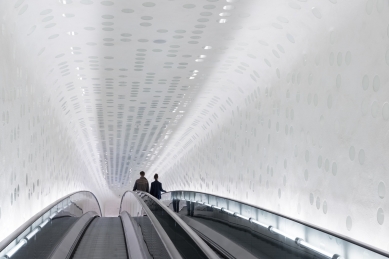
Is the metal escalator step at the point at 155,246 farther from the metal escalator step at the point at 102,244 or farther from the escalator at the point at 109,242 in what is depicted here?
the metal escalator step at the point at 102,244

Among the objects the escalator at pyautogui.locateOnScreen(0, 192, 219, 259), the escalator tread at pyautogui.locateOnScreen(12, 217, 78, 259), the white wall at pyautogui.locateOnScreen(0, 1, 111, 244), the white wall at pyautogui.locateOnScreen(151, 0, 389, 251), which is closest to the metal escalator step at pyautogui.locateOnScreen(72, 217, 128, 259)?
the escalator at pyautogui.locateOnScreen(0, 192, 219, 259)

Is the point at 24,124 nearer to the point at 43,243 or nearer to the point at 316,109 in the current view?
the point at 43,243

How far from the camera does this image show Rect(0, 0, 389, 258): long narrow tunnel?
308 inches

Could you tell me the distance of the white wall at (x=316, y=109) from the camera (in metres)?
7.41

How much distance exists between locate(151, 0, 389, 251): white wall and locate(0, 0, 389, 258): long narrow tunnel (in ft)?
0.10

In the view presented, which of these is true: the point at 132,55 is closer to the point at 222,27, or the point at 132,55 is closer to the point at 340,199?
the point at 222,27

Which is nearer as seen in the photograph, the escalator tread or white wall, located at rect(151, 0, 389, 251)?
the escalator tread

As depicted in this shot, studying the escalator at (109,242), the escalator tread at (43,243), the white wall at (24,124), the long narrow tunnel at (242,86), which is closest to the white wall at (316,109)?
the long narrow tunnel at (242,86)

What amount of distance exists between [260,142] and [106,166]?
30723 millimetres

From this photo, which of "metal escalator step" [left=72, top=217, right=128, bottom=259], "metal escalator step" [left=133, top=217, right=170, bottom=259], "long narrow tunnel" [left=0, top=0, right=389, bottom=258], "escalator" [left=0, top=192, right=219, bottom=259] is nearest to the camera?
"escalator" [left=0, top=192, right=219, bottom=259]

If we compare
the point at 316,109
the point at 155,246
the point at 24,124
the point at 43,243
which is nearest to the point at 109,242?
the point at 24,124

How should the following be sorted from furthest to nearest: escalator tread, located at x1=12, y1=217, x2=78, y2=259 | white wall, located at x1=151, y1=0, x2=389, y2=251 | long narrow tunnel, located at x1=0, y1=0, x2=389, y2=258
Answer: long narrow tunnel, located at x1=0, y1=0, x2=389, y2=258 < white wall, located at x1=151, y1=0, x2=389, y2=251 < escalator tread, located at x1=12, y1=217, x2=78, y2=259

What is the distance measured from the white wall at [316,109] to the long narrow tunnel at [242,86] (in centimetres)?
3

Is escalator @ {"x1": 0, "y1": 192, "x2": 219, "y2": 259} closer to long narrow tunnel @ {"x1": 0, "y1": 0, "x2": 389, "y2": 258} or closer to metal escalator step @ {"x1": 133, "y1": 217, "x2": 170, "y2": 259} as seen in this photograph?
metal escalator step @ {"x1": 133, "y1": 217, "x2": 170, "y2": 259}
